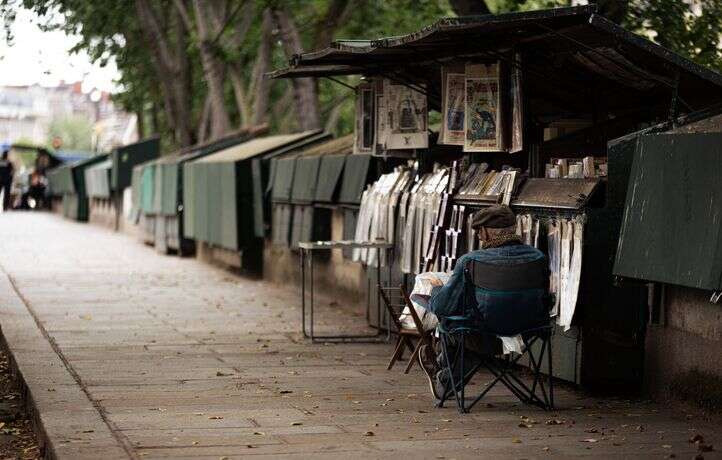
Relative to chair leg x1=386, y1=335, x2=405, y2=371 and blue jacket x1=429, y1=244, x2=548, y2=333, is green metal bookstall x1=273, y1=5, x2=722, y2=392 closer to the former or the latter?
blue jacket x1=429, y1=244, x2=548, y2=333

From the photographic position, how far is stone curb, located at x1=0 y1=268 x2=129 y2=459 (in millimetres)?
8336

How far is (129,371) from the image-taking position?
1198 cm

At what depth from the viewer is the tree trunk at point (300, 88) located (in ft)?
89.5

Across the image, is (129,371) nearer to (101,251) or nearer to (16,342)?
(16,342)

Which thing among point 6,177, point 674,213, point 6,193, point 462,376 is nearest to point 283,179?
point 462,376

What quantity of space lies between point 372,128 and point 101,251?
16520 mm

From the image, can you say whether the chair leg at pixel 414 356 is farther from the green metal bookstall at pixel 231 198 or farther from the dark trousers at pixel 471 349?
the green metal bookstall at pixel 231 198

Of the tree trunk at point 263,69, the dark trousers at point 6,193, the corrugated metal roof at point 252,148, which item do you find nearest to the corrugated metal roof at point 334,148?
the corrugated metal roof at point 252,148

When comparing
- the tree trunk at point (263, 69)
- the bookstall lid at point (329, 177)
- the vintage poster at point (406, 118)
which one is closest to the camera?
the vintage poster at point (406, 118)

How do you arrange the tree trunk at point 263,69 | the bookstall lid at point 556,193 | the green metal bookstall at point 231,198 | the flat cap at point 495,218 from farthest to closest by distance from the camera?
the tree trunk at point 263,69 → the green metal bookstall at point 231,198 → the bookstall lid at point 556,193 → the flat cap at point 495,218

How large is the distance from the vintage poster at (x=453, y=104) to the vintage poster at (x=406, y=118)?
1113 mm

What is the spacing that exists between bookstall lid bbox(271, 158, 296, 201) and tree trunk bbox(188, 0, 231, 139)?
8553 millimetres

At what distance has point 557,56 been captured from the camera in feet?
38.5

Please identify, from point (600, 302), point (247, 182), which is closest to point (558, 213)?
point (600, 302)
